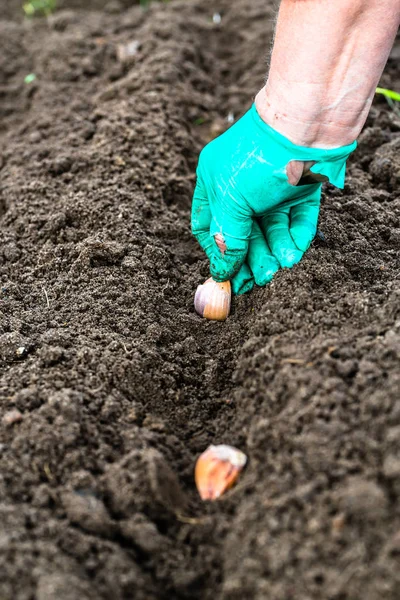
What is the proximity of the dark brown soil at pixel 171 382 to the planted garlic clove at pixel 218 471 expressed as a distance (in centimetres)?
5

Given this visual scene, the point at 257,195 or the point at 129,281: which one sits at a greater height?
the point at 257,195

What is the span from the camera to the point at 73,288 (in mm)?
2270

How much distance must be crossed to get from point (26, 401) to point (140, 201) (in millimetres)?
1113

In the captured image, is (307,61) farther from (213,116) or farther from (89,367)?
(213,116)

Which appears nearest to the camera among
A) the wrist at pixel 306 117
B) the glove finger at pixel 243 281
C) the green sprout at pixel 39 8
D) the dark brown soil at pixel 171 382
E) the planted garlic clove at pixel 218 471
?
the dark brown soil at pixel 171 382

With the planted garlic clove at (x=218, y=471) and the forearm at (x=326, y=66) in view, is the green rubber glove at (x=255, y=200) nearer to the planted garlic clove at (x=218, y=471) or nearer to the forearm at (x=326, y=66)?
the forearm at (x=326, y=66)

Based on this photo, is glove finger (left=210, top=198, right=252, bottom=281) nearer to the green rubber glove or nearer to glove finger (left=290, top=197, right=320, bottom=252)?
the green rubber glove

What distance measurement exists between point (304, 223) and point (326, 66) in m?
0.55

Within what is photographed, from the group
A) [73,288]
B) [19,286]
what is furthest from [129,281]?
[19,286]

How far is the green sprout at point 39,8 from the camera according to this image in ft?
15.2

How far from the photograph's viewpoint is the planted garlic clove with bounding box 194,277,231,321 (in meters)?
2.18

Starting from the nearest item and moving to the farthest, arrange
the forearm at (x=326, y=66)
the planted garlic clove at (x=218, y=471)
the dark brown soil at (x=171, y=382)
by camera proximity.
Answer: the dark brown soil at (x=171, y=382)
the planted garlic clove at (x=218, y=471)
the forearm at (x=326, y=66)

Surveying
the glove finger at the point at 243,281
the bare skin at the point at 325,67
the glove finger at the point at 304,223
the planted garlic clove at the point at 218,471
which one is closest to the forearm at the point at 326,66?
the bare skin at the point at 325,67

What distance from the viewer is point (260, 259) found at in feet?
7.13
